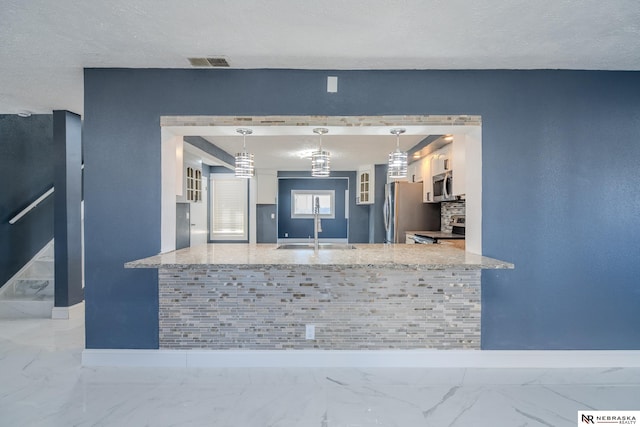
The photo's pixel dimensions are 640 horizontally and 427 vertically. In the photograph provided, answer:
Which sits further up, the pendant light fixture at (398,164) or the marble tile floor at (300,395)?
the pendant light fixture at (398,164)

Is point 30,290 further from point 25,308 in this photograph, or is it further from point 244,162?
point 244,162

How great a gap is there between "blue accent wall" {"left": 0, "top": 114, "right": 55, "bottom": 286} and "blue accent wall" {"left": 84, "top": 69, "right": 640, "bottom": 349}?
2258 mm

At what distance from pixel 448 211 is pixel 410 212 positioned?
20.8 inches

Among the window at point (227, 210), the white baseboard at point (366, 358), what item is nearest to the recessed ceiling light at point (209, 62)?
the white baseboard at point (366, 358)

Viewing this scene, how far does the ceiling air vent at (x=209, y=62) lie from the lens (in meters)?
2.41

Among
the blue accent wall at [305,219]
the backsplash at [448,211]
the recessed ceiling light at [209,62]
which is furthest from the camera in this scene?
the blue accent wall at [305,219]

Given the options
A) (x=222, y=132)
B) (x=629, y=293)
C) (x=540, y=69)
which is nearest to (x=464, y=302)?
(x=629, y=293)

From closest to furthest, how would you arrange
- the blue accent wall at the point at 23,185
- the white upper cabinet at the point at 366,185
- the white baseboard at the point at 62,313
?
1. the white baseboard at the point at 62,313
2. the blue accent wall at the point at 23,185
3. the white upper cabinet at the point at 366,185

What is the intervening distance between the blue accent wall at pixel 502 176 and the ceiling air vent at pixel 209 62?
8 cm

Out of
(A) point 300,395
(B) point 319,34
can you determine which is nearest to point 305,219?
(A) point 300,395

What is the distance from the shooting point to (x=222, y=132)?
9.00 ft

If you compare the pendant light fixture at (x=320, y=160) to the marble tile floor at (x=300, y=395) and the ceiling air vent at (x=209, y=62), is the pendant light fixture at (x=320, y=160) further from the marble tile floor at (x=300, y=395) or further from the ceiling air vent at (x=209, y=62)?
the marble tile floor at (x=300, y=395)

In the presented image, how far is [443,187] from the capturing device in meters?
3.92

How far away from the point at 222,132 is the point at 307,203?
7334mm
